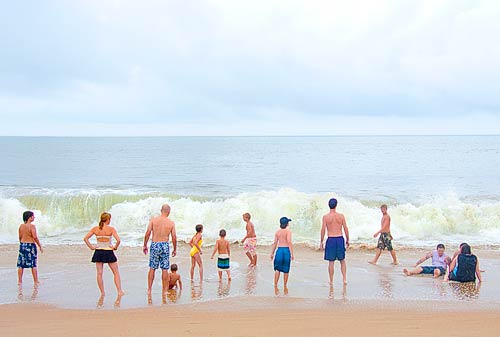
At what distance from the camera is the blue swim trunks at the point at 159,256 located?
29.7ft

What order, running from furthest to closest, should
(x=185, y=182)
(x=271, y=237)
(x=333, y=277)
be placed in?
(x=185, y=182) → (x=271, y=237) → (x=333, y=277)

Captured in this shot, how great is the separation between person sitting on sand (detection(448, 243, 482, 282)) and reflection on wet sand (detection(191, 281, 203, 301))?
5.24 meters

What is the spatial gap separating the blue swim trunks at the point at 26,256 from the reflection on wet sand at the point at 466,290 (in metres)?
8.27

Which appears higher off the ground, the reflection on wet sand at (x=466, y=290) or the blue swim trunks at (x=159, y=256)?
the blue swim trunks at (x=159, y=256)

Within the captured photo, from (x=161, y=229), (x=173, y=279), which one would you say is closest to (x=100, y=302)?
(x=173, y=279)

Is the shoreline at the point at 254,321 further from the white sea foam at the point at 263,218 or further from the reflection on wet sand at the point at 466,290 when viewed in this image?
the white sea foam at the point at 263,218

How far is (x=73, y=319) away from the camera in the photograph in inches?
294

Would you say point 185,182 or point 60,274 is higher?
point 185,182

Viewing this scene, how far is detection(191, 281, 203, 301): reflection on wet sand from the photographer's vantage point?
895cm

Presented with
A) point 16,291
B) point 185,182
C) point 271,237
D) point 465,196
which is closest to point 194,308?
point 16,291

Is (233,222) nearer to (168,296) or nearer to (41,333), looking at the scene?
(168,296)

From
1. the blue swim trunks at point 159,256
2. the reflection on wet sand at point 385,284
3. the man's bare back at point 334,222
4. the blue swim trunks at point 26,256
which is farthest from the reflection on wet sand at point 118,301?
the reflection on wet sand at point 385,284

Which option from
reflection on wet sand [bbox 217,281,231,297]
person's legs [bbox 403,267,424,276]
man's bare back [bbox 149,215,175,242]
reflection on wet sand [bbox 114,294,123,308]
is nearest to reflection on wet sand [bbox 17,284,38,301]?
reflection on wet sand [bbox 114,294,123,308]

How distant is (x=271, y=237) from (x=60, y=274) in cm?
765
